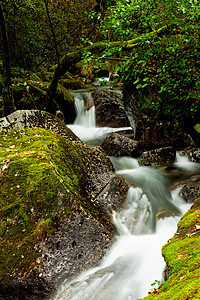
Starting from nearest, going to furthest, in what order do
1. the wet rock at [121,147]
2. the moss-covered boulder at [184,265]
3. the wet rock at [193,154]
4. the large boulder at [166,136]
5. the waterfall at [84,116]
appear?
the moss-covered boulder at [184,265], the wet rock at [193,154], the large boulder at [166,136], the wet rock at [121,147], the waterfall at [84,116]

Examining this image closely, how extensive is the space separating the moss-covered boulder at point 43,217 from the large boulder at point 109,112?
8.82 metres

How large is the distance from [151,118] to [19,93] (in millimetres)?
5964

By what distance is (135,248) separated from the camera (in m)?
3.97

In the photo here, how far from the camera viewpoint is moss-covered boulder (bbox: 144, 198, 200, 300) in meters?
1.17

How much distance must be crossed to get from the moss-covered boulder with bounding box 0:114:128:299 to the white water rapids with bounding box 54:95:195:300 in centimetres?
21

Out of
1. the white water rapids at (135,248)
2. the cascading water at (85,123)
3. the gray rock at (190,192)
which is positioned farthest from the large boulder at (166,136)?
the cascading water at (85,123)

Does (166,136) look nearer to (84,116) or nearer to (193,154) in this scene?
(193,154)

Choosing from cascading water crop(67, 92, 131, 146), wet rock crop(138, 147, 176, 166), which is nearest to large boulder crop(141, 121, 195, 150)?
wet rock crop(138, 147, 176, 166)

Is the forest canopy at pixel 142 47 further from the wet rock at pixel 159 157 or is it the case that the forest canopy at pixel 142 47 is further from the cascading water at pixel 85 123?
the cascading water at pixel 85 123

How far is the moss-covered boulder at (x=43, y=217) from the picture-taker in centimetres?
280

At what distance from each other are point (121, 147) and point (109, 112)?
494 centimetres

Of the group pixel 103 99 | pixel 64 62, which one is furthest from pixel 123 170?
pixel 103 99

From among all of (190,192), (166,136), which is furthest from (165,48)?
(190,192)

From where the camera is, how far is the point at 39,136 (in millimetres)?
4141
